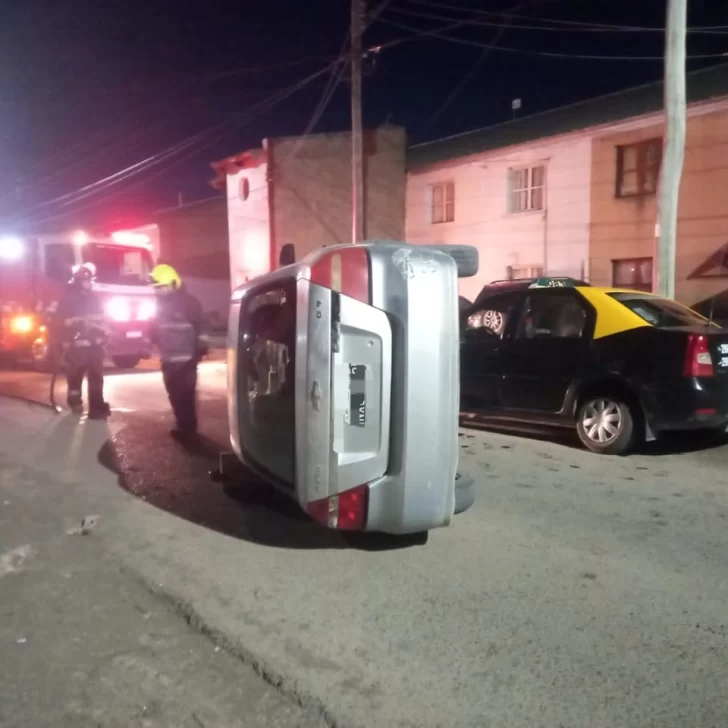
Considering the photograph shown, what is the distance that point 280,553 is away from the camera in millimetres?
4773

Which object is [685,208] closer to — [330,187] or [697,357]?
[697,357]

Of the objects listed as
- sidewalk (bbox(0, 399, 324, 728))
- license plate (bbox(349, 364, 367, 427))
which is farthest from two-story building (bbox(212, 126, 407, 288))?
license plate (bbox(349, 364, 367, 427))

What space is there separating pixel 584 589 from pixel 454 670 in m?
1.17

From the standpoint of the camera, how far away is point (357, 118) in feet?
57.0

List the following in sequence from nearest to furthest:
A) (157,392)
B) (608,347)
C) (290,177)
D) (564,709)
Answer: (564,709) < (608,347) < (157,392) < (290,177)

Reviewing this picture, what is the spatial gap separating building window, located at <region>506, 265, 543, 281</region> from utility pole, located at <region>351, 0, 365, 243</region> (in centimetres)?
478

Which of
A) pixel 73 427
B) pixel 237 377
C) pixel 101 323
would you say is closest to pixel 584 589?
pixel 237 377

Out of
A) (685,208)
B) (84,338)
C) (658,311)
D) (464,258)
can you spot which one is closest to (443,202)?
(685,208)

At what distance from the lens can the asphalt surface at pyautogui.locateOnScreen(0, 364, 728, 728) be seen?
3078 millimetres

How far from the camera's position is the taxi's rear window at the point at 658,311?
7078 millimetres

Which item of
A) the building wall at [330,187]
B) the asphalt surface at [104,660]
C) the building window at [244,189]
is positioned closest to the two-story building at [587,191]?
the building wall at [330,187]

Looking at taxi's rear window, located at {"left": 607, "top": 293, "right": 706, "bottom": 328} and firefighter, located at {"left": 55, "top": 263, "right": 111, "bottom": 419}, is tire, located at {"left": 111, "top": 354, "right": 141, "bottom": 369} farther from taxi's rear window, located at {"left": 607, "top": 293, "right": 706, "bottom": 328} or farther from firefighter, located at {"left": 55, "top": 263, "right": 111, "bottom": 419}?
taxi's rear window, located at {"left": 607, "top": 293, "right": 706, "bottom": 328}

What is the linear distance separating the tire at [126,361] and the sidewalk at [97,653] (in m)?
10.5

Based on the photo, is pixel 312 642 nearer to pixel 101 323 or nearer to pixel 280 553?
pixel 280 553
